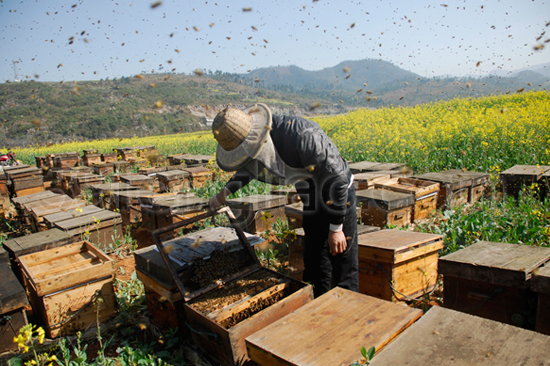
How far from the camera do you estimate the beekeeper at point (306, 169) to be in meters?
2.46

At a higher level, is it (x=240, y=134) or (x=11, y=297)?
(x=240, y=134)

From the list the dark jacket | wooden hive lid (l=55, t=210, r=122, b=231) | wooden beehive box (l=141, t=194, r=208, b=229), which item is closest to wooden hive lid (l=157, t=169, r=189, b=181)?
wooden beehive box (l=141, t=194, r=208, b=229)

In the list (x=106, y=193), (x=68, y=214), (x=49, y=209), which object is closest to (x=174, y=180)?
(x=106, y=193)

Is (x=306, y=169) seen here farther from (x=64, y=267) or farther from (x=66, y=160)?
(x=66, y=160)

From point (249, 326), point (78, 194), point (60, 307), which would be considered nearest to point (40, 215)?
point (60, 307)

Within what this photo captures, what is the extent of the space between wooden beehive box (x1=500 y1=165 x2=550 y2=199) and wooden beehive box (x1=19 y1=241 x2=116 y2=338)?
661cm

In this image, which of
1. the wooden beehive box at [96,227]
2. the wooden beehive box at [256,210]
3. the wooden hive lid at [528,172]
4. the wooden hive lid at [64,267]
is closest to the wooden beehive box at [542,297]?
the wooden beehive box at [256,210]

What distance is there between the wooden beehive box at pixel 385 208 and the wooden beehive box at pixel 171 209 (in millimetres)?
2610

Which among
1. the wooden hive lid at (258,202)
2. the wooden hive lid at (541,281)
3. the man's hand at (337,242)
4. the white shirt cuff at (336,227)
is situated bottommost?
the wooden hive lid at (258,202)

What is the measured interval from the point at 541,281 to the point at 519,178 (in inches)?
178

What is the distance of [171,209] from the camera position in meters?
5.12

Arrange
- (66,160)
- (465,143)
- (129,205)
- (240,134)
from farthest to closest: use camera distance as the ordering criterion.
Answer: (66,160) < (465,143) < (129,205) < (240,134)

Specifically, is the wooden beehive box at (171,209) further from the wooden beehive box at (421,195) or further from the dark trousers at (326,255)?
the wooden beehive box at (421,195)

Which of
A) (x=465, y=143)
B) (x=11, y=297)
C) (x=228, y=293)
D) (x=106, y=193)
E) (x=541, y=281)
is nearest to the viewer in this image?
(x=541, y=281)
